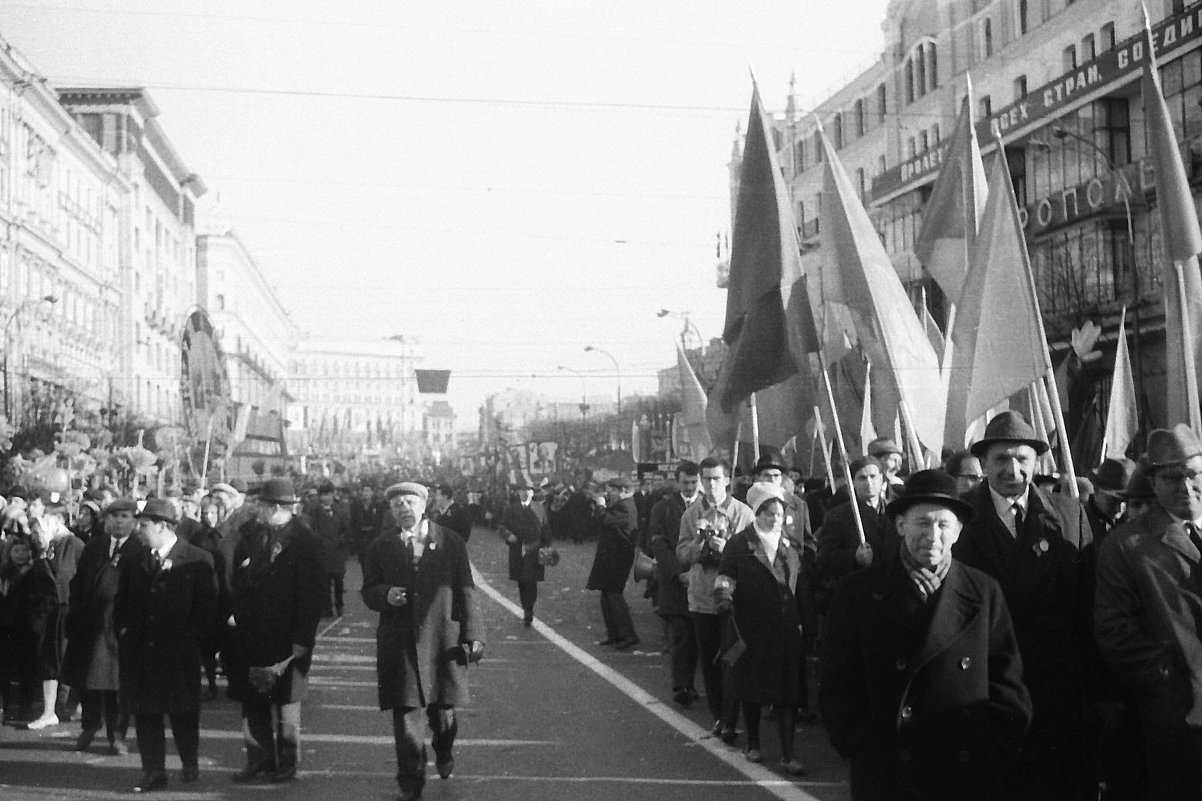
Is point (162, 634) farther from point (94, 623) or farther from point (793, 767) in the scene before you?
point (793, 767)

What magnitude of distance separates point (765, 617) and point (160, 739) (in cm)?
359

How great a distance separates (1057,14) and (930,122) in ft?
35.1

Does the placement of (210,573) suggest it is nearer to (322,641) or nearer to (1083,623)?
(1083,623)

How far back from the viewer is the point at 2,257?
2018 inches

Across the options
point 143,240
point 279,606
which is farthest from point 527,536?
point 143,240

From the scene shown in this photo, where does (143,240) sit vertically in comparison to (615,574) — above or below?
above

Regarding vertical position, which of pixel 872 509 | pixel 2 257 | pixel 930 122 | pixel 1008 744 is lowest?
pixel 1008 744

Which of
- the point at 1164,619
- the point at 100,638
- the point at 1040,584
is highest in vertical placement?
the point at 1040,584

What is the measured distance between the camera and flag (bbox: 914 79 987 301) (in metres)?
12.6

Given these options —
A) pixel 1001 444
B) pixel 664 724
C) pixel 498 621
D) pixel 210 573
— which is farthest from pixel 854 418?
pixel 1001 444

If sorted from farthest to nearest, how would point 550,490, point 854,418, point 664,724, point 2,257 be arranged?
point 550,490 → point 2,257 → point 854,418 → point 664,724

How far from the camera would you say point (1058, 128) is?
38531mm

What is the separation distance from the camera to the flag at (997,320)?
1015cm

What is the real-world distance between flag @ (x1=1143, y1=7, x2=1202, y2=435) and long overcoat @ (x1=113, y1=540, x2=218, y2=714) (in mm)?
5630
